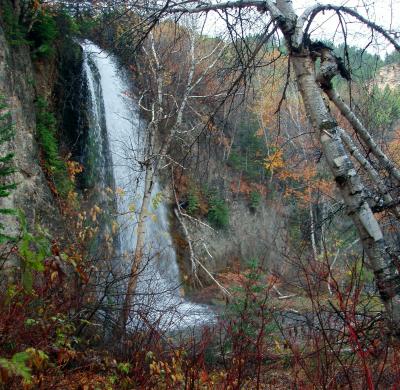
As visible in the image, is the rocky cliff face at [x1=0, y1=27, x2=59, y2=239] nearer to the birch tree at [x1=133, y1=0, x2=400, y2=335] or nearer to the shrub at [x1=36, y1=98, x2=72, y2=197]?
the shrub at [x1=36, y1=98, x2=72, y2=197]

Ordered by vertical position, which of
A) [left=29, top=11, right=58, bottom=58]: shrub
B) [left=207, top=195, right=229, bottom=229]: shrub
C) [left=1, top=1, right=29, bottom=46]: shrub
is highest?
[left=29, top=11, right=58, bottom=58]: shrub

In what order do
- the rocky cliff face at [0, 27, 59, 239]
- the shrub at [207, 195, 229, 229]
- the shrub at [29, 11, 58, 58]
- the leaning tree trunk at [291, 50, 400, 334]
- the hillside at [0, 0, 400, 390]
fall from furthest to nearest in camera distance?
1. the shrub at [207, 195, 229, 229]
2. the shrub at [29, 11, 58, 58]
3. the rocky cliff face at [0, 27, 59, 239]
4. the hillside at [0, 0, 400, 390]
5. the leaning tree trunk at [291, 50, 400, 334]

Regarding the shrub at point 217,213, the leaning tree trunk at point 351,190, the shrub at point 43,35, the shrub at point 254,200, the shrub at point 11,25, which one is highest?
the shrub at point 43,35

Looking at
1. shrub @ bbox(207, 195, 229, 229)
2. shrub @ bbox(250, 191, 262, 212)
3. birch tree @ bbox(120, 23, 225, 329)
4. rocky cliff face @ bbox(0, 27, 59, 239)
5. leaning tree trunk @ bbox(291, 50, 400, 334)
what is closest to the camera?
leaning tree trunk @ bbox(291, 50, 400, 334)

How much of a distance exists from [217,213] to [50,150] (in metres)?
9.78

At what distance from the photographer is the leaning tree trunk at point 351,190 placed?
108 inches

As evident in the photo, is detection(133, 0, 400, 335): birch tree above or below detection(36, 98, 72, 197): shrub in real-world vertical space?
below

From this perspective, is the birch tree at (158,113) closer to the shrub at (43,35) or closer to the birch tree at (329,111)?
the birch tree at (329,111)

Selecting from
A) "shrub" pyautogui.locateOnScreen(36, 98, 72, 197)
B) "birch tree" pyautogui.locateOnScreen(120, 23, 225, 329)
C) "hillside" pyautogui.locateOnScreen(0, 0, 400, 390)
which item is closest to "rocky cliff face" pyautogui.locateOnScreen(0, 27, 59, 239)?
"hillside" pyautogui.locateOnScreen(0, 0, 400, 390)

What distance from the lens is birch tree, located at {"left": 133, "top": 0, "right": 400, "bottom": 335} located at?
279 cm

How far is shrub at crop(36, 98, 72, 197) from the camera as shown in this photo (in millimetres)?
10352

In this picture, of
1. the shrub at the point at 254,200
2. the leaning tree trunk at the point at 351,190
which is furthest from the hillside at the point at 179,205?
the shrub at the point at 254,200

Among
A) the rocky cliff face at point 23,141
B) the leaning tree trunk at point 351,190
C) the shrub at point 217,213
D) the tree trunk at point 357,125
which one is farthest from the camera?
the shrub at point 217,213

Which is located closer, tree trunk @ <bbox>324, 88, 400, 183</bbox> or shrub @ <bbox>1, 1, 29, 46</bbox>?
tree trunk @ <bbox>324, 88, 400, 183</bbox>
